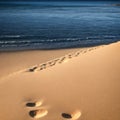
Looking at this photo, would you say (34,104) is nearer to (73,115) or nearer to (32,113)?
(32,113)

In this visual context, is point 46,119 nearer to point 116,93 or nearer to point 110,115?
point 110,115

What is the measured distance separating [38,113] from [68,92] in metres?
0.99

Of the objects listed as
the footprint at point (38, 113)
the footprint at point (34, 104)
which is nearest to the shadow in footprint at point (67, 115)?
the footprint at point (38, 113)

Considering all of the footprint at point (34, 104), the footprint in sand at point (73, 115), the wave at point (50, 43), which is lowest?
the footprint in sand at point (73, 115)

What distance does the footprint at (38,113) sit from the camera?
5.35 meters

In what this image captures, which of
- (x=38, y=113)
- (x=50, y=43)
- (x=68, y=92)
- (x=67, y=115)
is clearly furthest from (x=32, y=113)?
(x=50, y=43)

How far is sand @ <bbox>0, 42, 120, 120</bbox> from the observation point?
536 cm

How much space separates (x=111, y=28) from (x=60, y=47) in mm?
10221

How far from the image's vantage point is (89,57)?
862 cm

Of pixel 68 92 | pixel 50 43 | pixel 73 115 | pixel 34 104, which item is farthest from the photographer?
pixel 50 43

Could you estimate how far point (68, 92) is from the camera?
6188 mm

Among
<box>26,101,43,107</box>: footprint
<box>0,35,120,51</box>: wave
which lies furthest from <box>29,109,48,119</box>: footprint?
<box>0,35,120,51</box>: wave

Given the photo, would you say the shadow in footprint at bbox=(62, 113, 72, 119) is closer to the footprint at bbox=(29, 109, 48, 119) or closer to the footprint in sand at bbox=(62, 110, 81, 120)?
the footprint in sand at bbox=(62, 110, 81, 120)

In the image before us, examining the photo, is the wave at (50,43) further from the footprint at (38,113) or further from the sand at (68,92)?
the footprint at (38,113)
